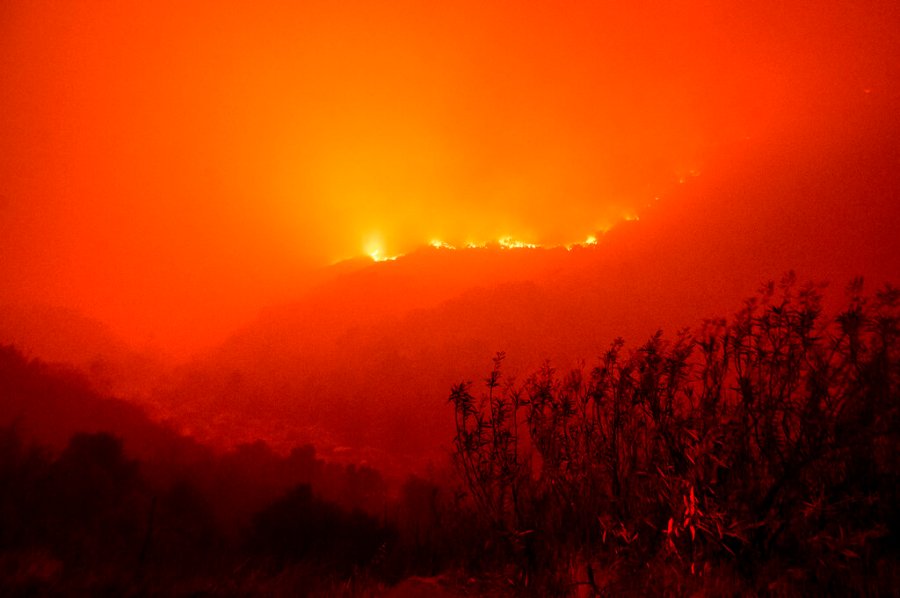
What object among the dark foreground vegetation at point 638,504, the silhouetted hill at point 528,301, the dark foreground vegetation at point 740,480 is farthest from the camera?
the silhouetted hill at point 528,301

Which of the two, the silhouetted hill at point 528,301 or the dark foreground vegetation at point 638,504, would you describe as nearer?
the dark foreground vegetation at point 638,504

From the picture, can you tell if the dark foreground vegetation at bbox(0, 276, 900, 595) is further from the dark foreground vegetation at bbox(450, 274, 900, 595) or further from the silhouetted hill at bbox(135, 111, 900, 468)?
the silhouetted hill at bbox(135, 111, 900, 468)

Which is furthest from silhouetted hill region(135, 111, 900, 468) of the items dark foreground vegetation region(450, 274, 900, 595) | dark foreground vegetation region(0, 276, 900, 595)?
dark foreground vegetation region(450, 274, 900, 595)

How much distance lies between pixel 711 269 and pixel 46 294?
218254 millimetres

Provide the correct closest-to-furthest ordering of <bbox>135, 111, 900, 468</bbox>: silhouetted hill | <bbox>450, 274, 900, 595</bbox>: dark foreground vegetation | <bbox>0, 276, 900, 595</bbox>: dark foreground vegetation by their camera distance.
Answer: <bbox>450, 274, 900, 595</bbox>: dark foreground vegetation
<bbox>0, 276, 900, 595</bbox>: dark foreground vegetation
<bbox>135, 111, 900, 468</bbox>: silhouetted hill

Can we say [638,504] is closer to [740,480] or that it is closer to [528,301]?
[740,480]

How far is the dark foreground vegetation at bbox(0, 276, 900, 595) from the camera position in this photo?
495 cm

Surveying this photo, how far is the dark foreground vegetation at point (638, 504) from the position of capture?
495 centimetres

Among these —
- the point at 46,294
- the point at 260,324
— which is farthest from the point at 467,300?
the point at 46,294

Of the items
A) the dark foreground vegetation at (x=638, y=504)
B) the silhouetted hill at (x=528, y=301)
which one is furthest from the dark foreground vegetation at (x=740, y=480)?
the silhouetted hill at (x=528, y=301)

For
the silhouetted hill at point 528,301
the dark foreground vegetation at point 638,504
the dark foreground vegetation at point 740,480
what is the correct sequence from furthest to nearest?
the silhouetted hill at point 528,301
the dark foreground vegetation at point 638,504
the dark foreground vegetation at point 740,480

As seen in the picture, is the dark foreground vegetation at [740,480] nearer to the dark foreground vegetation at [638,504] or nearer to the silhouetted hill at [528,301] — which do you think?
the dark foreground vegetation at [638,504]

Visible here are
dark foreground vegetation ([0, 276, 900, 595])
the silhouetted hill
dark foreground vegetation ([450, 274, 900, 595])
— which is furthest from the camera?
the silhouetted hill

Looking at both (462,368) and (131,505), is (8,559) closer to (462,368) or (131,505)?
(131,505)
